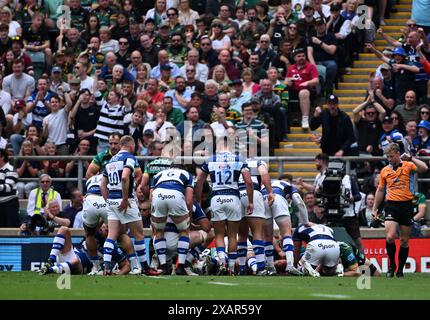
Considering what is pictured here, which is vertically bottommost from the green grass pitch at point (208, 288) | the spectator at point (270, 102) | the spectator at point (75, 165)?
the green grass pitch at point (208, 288)

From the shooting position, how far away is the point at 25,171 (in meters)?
25.9

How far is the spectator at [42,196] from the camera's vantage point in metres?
24.5

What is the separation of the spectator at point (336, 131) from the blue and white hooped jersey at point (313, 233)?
3442 millimetres

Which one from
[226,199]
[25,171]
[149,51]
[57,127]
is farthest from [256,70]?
[226,199]

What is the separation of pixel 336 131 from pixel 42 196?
5.67m

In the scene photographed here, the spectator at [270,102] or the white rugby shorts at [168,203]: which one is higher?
the spectator at [270,102]

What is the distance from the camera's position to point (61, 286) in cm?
1648

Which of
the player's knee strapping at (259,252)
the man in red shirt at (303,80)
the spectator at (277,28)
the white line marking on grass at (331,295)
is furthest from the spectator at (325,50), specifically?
the white line marking on grass at (331,295)

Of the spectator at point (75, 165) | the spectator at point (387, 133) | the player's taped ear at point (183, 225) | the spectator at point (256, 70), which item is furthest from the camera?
the spectator at point (256, 70)

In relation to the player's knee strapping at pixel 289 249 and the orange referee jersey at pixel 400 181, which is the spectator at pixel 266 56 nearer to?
the player's knee strapping at pixel 289 249

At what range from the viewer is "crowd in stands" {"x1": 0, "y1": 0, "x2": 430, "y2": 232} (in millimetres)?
24844

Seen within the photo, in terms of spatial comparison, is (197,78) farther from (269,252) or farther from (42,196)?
(269,252)
